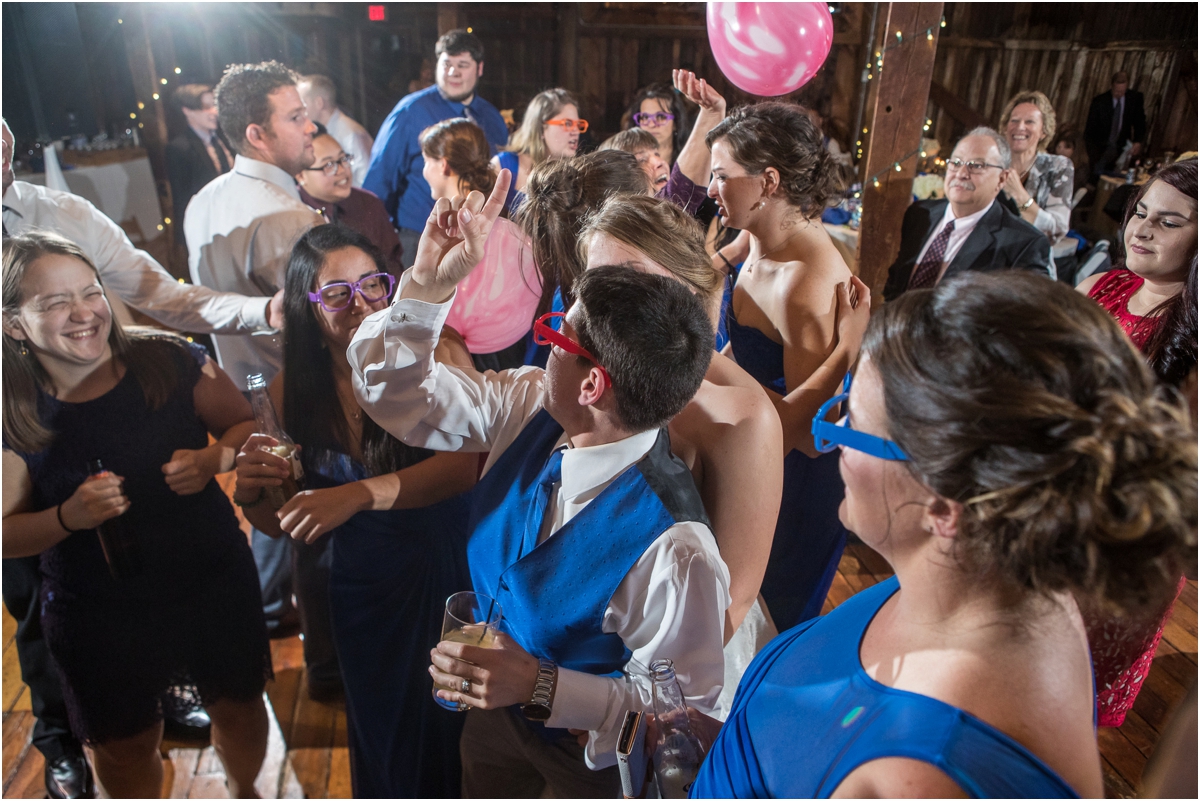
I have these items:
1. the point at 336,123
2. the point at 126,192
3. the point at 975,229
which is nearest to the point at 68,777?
the point at 975,229

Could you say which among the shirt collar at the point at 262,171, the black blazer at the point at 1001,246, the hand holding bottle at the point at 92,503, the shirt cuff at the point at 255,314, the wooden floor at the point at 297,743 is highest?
the shirt collar at the point at 262,171

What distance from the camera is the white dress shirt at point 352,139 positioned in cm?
423

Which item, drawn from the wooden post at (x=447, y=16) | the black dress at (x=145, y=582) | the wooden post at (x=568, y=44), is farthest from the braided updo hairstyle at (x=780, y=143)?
the wooden post at (x=568, y=44)

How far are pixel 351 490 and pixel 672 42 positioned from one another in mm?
5536

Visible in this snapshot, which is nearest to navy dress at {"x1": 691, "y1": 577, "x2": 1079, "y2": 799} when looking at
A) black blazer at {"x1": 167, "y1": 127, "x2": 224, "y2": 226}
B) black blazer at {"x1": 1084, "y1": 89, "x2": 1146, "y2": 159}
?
black blazer at {"x1": 167, "y1": 127, "x2": 224, "y2": 226}

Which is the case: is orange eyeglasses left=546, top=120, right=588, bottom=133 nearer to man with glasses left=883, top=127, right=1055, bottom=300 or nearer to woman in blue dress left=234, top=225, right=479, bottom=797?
man with glasses left=883, top=127, right=1055, bottom=300

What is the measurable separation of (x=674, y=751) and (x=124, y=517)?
1.31m

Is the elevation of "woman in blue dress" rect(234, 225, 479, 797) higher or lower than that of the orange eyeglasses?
lower

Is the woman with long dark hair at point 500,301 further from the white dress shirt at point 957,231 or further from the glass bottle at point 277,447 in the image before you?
the white dress shirt at point 957,231

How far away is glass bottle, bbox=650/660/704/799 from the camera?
39.9 inches

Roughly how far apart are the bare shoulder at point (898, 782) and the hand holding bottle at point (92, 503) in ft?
5.03

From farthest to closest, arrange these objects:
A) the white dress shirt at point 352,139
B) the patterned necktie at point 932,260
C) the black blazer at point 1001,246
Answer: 1. the white dress shirt at point 352,139
2. the patterned necktie at point 932,260
3. the black blazer at point 1001,246

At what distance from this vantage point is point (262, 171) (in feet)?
6.48

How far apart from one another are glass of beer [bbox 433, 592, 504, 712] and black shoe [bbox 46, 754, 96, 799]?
141cm
